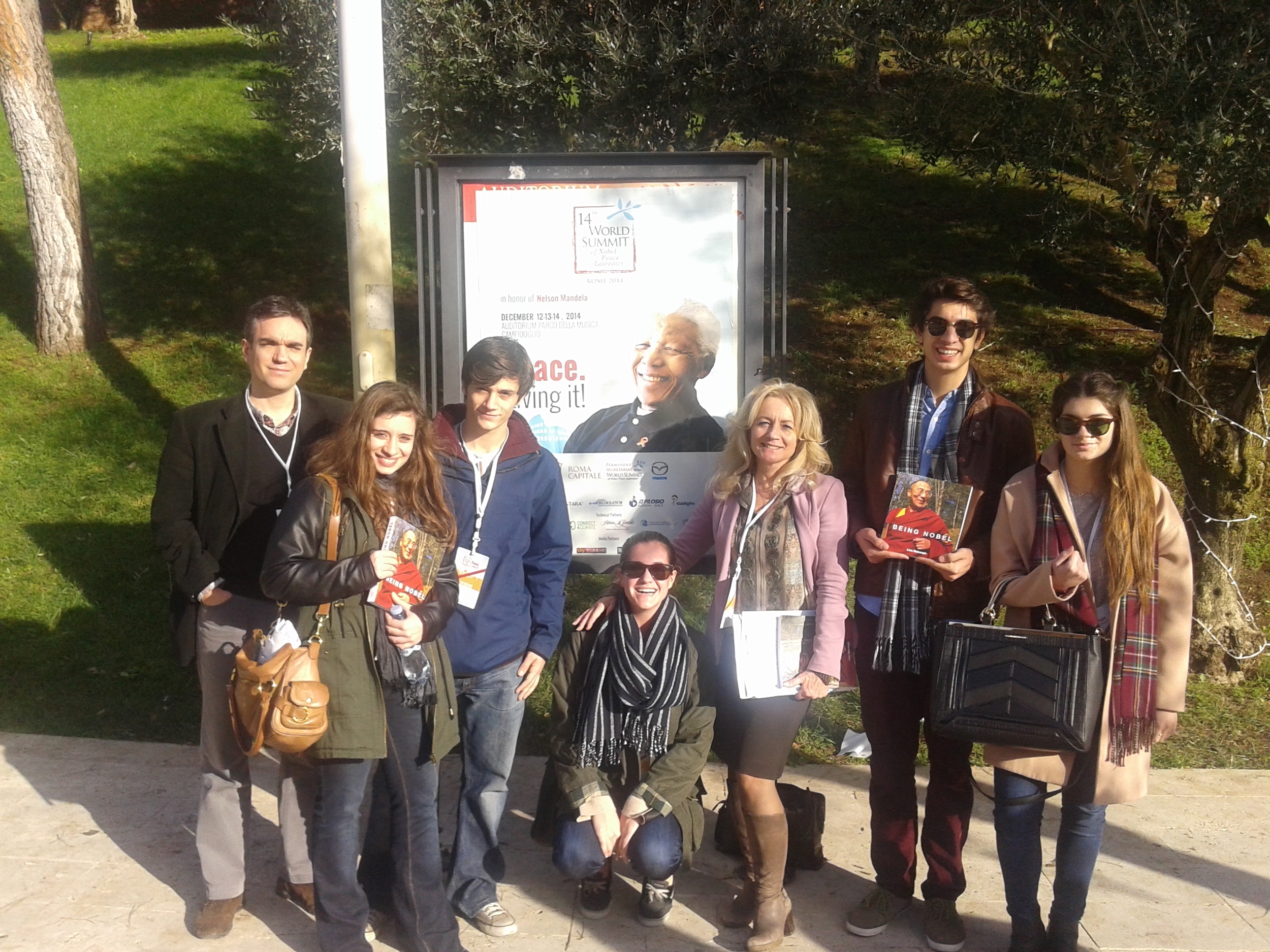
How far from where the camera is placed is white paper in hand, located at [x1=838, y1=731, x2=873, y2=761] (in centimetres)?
521

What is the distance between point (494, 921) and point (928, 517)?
76.6 inches

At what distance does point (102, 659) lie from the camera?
5828mm

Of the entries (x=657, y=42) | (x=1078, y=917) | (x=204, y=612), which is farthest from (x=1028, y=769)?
(x=657, y=42)

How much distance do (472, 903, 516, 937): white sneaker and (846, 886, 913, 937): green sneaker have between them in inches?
44.5

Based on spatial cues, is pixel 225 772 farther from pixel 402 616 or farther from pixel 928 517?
pixel 928 517

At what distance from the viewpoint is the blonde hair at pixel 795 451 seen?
366 centimetres

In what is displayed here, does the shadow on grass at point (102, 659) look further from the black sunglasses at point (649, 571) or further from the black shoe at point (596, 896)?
the black sunglasses at point (649, 571)

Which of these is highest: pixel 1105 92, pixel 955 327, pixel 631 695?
pixel 1105 92

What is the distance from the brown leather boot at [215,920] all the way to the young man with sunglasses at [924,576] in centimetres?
206

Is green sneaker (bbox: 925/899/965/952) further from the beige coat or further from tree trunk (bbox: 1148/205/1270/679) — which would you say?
tree trunk (bbox: 1148/205/1270/679)

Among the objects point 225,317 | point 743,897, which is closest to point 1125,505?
point 743,897

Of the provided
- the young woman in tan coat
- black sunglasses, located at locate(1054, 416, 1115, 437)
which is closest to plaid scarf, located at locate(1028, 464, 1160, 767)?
the young woman in tan coat

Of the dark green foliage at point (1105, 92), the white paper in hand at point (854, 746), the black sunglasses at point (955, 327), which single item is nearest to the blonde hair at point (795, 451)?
the black sunglasses at point (955, 327)

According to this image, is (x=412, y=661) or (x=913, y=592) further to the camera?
(x=913, y=592)
